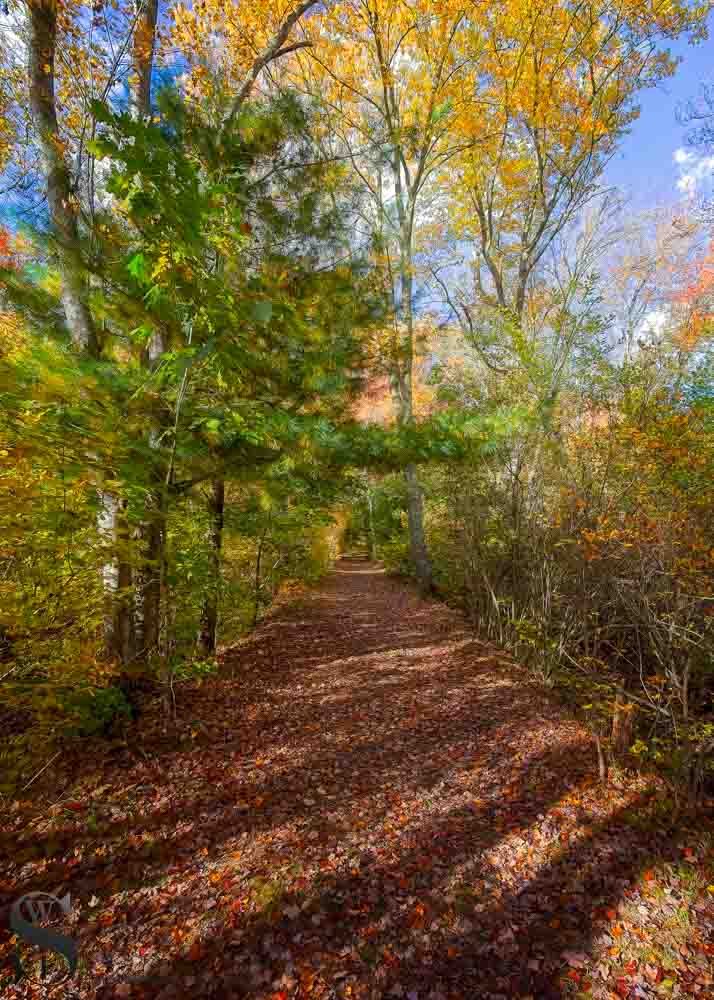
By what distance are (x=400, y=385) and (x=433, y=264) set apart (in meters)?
3.73

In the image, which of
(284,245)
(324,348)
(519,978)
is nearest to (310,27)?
(284,245)

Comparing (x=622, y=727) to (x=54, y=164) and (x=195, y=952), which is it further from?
(x=54, y=164)

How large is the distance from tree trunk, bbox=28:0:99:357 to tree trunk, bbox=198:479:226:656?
217 centimetres

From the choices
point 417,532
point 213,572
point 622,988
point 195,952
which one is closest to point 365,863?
point 195,952

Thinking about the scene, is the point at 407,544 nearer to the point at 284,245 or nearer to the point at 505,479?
the point at 505,479

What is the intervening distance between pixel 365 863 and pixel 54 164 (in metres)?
5.81

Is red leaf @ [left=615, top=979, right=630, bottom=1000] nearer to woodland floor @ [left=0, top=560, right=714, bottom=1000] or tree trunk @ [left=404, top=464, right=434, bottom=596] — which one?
woodland floor @ [left=0, top=560, right=714, bottom=1000]

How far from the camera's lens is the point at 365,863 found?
2.49 m

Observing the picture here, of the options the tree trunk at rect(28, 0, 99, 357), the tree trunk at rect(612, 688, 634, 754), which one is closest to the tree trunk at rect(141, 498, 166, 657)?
the tree trunk at rect(28, 0, 99, 357)

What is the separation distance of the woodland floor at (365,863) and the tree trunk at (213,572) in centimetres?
132

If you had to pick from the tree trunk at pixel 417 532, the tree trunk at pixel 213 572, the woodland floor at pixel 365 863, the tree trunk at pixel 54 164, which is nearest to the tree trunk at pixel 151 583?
the woodland floor at pixel 365 863

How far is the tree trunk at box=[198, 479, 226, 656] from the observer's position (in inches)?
189

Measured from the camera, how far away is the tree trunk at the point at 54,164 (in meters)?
3.17

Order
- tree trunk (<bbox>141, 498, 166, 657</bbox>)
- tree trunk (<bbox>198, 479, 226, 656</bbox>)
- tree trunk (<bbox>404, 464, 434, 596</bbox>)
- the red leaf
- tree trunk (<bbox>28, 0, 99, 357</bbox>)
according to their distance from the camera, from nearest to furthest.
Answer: the red leaf < tree trunk (<bbox>28, 0, 99, 357</bbox>) < tree trunk (<bbox>141, 498, 166, 657</bbox>) < tree trunk (<bbox>198, 479, 226, 656</bbox>) < tree trunk (<bbox>404, 464, 434, 596</bbox>)
